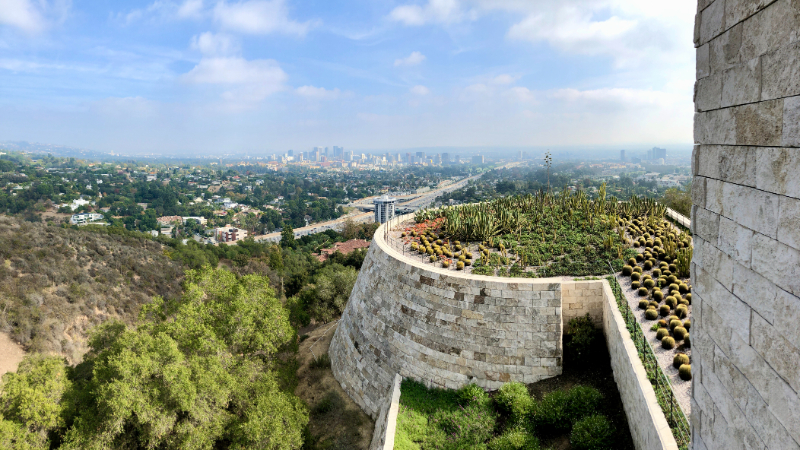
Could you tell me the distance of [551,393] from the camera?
1155 centimetres

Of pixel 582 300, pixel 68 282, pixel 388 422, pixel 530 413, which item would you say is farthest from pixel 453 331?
pixel 68 282

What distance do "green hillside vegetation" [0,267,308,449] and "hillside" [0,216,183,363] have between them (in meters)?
14.1

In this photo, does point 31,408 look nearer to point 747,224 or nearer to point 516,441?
point 516,441

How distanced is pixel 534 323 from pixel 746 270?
30.0 feet

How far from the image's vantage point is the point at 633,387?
32.2 feet

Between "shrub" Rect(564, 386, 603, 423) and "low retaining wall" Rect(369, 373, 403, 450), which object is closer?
"shrub" Rect(564, 386, 603, 423)

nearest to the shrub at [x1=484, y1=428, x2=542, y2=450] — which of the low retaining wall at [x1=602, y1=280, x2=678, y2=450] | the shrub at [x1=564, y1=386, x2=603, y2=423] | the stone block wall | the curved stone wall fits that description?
the shrub at [x1=564, y1=386, x2=603, y2=423]

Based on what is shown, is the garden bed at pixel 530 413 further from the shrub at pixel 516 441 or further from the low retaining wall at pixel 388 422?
the low retaining wall at pixel 388 422

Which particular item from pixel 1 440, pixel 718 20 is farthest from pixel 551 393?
pixel 1 440

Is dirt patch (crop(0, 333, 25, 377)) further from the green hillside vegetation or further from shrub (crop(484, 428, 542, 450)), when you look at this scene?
shrub (crop(484, 428, 542, 450))

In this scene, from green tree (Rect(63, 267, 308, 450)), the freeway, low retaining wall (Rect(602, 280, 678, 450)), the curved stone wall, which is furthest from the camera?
the freeway

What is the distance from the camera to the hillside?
24344mm

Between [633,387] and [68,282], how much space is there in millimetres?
35597

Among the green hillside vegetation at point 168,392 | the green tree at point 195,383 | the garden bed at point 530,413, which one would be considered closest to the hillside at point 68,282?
the green hillside vegetation at point 168,392
